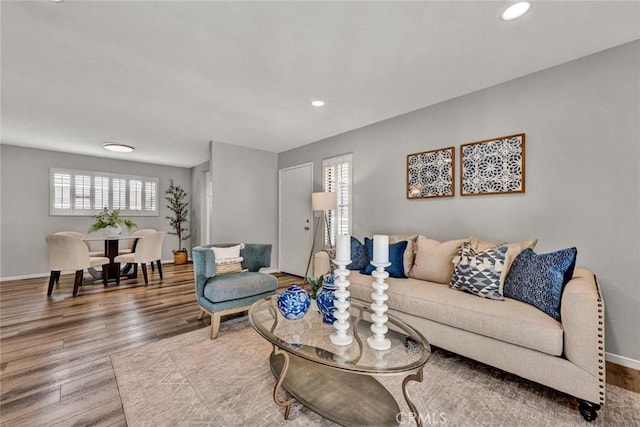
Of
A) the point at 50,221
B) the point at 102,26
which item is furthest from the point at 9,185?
the point at 102,26

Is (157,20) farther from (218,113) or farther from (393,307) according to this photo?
(393,307)

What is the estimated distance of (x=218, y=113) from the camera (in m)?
3.29

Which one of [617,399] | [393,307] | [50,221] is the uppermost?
[50,221]

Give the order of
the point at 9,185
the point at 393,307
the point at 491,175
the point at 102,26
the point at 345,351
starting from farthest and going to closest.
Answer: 1. the point at 9,185
2. the point at 491,175
3. the point at 393,307
4. the point at 102,26
5. the point at 345,351

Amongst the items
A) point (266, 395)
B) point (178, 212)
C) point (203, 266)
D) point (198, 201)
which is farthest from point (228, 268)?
point (178, 212)

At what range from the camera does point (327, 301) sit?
1.76 meters

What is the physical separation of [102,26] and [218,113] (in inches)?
59.8

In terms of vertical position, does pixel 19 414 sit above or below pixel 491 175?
below

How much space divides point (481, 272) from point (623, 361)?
3.82 ft

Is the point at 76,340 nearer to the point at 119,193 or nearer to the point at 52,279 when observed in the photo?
the point at 52,279

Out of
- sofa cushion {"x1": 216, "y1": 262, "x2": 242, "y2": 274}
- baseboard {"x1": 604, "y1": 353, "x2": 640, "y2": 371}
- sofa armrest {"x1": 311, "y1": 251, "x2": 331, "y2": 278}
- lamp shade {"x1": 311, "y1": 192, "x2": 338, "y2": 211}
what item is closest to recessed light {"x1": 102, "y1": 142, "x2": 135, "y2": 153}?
sofa cushion {"x1": 216, "y1": 262, "x2": 242, "y2": 274}

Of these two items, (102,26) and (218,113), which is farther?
(218,113)

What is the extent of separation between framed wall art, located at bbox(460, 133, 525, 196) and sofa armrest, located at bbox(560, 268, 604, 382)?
1.20 m

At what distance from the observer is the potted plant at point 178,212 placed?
253 inches
